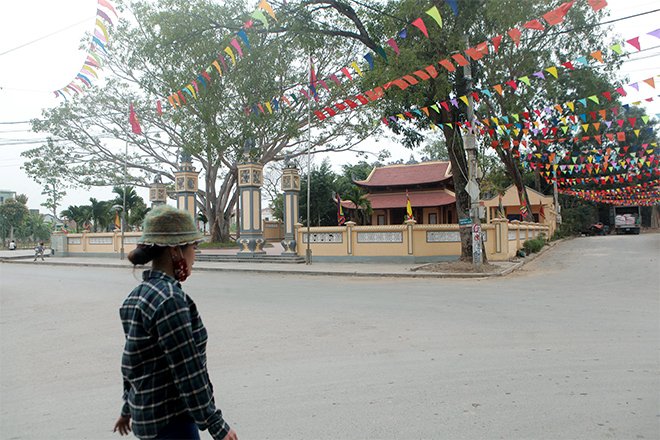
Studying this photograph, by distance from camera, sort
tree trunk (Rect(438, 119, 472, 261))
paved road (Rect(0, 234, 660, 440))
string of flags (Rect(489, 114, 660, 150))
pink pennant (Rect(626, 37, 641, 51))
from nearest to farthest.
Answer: paved road (Rect(0, 234, 660, 440)) < pink pennant (Rect(626, 37, 641, 51)) < tree trunk (Rect(438, 119, 472, 261)) < string of flags (Rect(489, 114, 660, 150))

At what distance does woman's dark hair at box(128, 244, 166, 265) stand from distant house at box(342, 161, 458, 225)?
102 feet

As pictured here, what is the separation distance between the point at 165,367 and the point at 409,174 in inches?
1355

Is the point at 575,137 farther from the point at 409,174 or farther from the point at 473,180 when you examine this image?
the point at 409,174

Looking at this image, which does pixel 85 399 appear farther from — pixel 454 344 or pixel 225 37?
pixel 225 37

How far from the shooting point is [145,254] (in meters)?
1.94

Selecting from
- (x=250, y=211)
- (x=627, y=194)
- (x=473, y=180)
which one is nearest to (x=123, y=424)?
(x=473, y=180)

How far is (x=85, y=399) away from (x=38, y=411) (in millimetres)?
356

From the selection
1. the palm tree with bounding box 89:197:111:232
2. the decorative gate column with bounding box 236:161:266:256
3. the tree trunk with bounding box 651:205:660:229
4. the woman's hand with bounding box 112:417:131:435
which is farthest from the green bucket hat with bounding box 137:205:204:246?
the tree trunk with bounding box 651:205:660:229

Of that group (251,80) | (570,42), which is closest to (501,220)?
(570,42)

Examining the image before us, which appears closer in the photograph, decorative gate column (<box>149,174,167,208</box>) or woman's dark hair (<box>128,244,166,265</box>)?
woman's dark hair (<box>128,244,166,265</box>)

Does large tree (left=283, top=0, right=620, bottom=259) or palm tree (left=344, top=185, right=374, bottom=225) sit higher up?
large tree (left=283, top=0, right=620, bottom=259)

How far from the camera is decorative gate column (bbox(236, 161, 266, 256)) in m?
22.1

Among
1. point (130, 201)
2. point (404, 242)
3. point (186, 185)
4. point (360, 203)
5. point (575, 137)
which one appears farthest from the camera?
point (130, 201)

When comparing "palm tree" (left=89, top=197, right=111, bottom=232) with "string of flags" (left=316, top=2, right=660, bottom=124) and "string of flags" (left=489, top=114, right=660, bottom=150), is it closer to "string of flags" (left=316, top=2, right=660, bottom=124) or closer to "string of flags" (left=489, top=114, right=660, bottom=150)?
"string of flags" (left=316, top=2, right=660, bottom=124)
